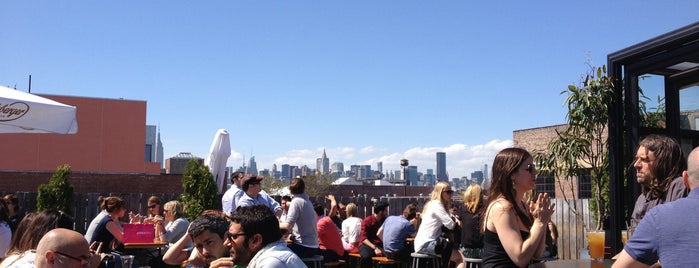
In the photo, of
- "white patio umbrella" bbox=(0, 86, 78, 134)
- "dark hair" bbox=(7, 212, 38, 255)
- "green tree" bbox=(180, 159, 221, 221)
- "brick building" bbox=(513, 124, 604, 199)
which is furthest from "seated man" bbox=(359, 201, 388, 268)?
"brick building" bbox=(513, 124, 604, 199)

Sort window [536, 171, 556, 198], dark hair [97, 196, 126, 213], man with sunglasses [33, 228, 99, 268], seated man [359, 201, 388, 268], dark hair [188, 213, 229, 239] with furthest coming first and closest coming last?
window [536, 171, 556, 198]
seated man [359, 201, 388, 268]
dark hair [97, 196, 126, 213]
dark hair [188, 213, 229, 239]
man with sunglasses [33, 228, 99, 268]

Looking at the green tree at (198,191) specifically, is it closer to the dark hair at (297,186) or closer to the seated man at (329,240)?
the seated man at (329,240)

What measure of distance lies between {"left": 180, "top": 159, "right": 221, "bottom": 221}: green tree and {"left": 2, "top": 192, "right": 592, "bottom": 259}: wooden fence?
7.02ft

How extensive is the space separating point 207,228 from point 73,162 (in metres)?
28.7

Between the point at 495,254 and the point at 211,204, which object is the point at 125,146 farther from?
the point at 495,254

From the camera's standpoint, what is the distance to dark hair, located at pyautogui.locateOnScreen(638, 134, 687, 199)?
3.35m

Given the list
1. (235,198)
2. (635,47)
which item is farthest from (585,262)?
(235,198)

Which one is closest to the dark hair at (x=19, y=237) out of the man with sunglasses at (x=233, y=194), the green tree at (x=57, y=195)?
the man with sunglasses at (x=233, y=194)

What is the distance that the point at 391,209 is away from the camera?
1644 centimetres

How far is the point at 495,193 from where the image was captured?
133 inches

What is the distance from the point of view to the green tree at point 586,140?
806 cm

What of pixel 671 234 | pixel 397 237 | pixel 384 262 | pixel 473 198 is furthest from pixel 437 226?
pixel 671 234

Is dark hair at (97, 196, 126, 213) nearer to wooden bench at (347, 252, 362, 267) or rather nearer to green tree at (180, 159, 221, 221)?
wooden bench at (347, 252, 362, 267)

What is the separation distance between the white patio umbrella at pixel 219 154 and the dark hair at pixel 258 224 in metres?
8.75
